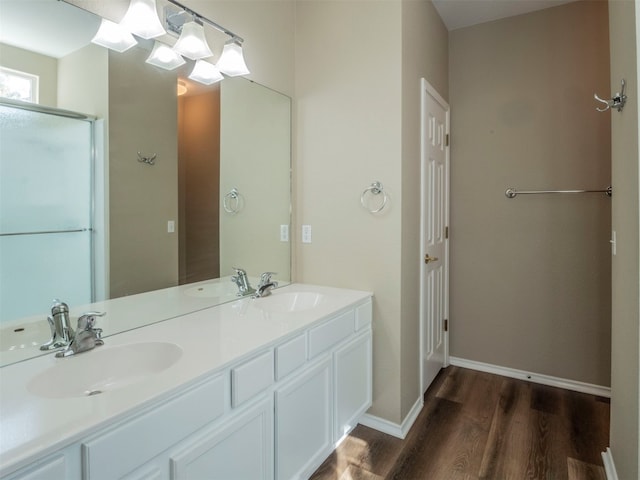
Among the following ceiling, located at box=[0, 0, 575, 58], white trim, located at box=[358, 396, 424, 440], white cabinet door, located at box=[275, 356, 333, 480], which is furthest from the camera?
white trim, located at box=[358, 396, 424, 440]

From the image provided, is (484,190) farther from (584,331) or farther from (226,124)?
(226,124)

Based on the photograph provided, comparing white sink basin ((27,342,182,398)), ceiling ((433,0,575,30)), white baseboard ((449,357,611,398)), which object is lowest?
white baseboard ((449,357,611,398))

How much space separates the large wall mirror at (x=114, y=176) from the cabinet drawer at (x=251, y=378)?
0.55m

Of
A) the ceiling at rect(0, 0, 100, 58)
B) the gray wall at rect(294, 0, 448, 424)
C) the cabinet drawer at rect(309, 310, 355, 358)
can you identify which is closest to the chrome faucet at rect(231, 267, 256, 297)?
the gray wall at rect(294, 0, 448, 424)

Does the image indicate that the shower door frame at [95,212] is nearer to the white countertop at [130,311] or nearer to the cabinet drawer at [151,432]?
the white countertop at [130,311]

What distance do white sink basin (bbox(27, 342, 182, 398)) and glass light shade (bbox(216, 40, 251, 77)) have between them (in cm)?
135

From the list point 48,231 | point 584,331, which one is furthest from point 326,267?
point 584,331

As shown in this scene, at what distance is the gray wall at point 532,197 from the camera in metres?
2.49

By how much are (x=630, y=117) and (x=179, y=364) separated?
180cm

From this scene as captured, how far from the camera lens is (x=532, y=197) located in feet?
8.77

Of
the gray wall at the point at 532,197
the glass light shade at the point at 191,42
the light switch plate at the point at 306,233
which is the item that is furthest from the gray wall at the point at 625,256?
the glass light shade at the point at 191,42

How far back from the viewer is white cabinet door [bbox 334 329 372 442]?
1.79 meters

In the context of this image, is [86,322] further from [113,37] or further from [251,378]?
[113,37]

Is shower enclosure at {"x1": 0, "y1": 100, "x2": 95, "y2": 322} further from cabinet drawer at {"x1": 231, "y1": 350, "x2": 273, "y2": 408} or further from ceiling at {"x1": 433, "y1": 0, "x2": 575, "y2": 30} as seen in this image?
ceiling at {"x1": 433, "y1": 0, "x2": 575, "y2": 30}
